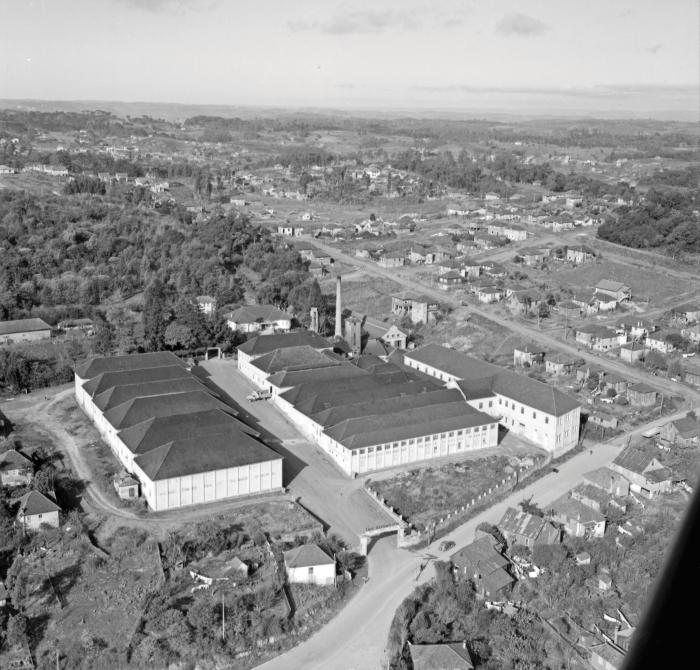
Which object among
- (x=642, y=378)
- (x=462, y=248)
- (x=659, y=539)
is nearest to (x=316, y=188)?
(x=462, y=248)

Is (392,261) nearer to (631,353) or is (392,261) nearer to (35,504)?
(631,353)

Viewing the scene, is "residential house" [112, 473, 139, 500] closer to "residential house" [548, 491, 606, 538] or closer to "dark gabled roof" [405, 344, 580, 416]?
"residential house" [548, 491, 606, 538]

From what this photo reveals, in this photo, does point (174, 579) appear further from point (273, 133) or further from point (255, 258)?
point (273, 133)

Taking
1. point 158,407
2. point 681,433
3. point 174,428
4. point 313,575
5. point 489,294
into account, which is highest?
point 174,428

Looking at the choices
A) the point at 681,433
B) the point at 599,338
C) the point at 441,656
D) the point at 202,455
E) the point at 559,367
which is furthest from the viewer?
the point at 599,338

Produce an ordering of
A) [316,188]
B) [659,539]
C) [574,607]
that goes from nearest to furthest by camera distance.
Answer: [574,607], [659,539], [316,188]

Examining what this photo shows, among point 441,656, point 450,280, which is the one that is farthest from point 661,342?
point 441,656
